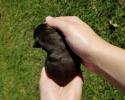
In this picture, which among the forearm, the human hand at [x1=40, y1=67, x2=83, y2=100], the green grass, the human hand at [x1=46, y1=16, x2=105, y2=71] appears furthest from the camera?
the green grass

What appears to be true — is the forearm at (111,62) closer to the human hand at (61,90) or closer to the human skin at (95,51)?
the human skin at (95,51)

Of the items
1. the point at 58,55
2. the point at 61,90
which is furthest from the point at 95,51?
the point at 61,90

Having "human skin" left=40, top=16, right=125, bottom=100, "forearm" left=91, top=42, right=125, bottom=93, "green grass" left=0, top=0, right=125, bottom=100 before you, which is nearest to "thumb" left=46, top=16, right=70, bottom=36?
"human skin" left=40, top=16, right=125, bottom=100

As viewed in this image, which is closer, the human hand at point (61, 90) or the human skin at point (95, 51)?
the human skin at point (95, 51)

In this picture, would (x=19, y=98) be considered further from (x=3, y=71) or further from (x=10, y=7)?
(x=10, y=7)

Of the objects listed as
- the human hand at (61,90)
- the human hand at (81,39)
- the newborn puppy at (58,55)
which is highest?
the human hand at (81,39)

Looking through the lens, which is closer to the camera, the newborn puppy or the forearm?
the forearm

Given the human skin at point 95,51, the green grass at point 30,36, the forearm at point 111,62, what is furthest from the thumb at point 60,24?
the green grass at point 30,36

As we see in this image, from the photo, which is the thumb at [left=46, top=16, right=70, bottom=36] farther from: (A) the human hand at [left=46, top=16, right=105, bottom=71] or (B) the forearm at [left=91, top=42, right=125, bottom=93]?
(B) the forearm at [left=91, top=42, right=125, bottom=93]
